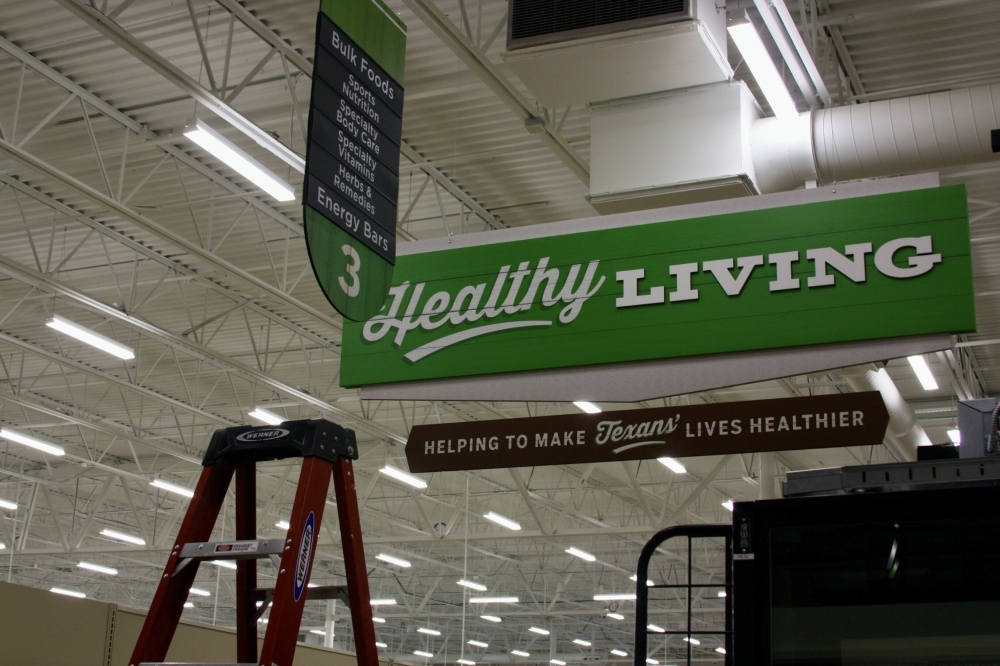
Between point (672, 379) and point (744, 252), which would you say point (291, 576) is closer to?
point (672, 379)

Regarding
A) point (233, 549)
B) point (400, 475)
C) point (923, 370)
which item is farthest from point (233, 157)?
point (400, 475)

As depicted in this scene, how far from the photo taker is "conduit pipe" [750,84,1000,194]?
8.41 m

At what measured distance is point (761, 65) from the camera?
775 cm

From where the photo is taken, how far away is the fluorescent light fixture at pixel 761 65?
735 centimetres

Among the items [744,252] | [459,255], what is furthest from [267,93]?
[744,252]

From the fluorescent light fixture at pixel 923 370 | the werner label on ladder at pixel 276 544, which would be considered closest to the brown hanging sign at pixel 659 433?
the werner label on ladder at pixel 276 544

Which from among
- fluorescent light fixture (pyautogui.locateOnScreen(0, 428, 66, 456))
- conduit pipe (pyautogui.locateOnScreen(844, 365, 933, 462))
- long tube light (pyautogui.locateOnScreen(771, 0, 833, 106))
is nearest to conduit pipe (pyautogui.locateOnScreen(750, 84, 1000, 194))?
long tube light (pyautogui.locateOnScreen(771, 0, 833, 106))

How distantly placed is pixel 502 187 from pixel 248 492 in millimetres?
10526

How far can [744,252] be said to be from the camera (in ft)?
16.9

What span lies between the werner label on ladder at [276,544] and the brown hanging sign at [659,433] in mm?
1223

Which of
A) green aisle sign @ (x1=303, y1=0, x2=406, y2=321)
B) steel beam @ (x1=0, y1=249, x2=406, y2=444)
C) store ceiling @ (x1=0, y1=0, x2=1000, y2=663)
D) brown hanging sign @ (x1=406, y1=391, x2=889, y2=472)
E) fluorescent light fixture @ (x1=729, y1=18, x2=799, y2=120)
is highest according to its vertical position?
store ceiling @ (x1=0, y1=0, x2=1000, y2=663)

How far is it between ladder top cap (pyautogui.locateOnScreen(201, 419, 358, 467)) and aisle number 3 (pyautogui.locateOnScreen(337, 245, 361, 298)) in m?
1.09

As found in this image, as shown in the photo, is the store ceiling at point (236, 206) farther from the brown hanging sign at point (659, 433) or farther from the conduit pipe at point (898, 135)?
the brown hanging sign at point (659, 433)

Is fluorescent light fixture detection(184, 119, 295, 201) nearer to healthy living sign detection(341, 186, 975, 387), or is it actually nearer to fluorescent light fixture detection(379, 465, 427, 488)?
healthy living sign detection(341, 186, 975, 387)
